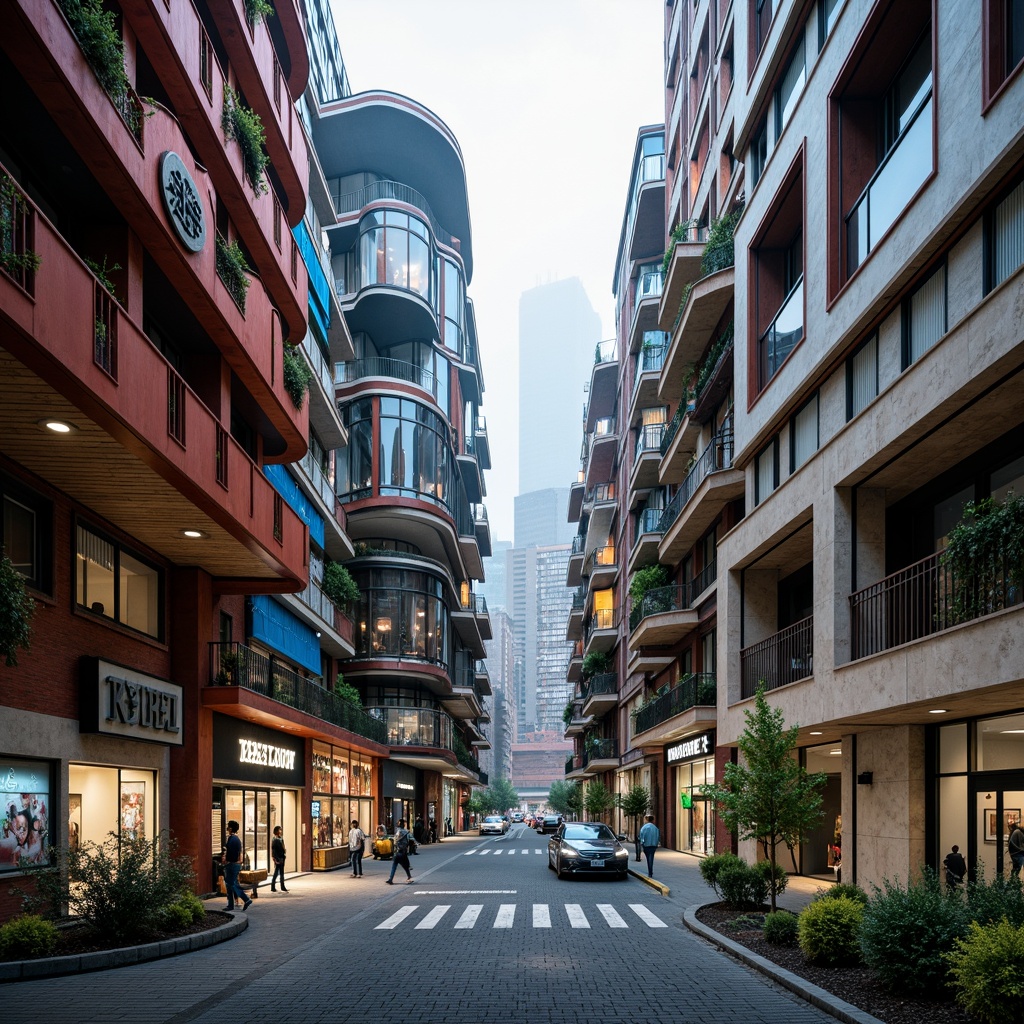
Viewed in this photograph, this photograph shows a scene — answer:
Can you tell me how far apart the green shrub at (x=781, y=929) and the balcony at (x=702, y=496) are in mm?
14234

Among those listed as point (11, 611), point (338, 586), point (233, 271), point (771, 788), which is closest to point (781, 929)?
point (771, 788)

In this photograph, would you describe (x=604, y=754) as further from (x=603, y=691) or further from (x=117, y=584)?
(x=117, y=584)

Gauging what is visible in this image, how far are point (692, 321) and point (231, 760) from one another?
1732 centimetres

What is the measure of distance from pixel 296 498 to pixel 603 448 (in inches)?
1527

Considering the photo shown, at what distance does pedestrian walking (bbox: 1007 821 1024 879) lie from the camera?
46.2 ft

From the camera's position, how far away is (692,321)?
97.7ft

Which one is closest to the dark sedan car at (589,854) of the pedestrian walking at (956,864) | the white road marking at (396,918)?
the white road marking at (396,918)

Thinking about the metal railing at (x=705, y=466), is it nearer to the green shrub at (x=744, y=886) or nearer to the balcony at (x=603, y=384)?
the green shrub at (x=744, y=886)

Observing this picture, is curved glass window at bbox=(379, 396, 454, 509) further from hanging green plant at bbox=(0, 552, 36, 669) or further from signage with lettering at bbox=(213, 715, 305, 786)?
hanging green plant at bbox=(0, 552, 36, 669)

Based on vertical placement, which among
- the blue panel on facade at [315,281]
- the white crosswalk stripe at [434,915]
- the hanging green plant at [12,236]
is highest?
the blue panel on facade at [315,281]

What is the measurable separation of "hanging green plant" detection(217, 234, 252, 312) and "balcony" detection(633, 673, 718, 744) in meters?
17.9

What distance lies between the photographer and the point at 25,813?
14.5 meters

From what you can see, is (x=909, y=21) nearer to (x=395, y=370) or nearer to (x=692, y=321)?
(x=692, y=321)

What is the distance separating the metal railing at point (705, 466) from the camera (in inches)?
1141
